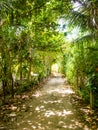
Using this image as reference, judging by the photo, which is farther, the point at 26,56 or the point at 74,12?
the point at 26,56

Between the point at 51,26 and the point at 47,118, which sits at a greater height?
the point at 51,26

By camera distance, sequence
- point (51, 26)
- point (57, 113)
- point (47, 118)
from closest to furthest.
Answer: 1. point (47, 118)
2. point (57, 113)
3. point (51, 26)

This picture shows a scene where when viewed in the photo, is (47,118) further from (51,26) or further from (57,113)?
(51,26)

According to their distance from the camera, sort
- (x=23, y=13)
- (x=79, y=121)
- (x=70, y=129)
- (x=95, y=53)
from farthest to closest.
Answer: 1. (x=23, y=13)
2. (x=95, y=53)
3. (x=79, y=121)
4. (x=70, y=129)

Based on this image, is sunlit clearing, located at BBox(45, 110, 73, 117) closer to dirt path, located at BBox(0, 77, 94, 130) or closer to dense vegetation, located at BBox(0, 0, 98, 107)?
dirt path, located at BBox(0, 77, 94, 130)

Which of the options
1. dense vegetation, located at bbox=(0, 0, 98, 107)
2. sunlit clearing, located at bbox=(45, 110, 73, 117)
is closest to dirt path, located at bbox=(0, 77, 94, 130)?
sunlit clearing, located at bbox=(45, 110, 73, 117)

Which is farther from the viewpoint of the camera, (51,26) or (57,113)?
(51,26)

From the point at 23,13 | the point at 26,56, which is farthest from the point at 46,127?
the point at 26,56

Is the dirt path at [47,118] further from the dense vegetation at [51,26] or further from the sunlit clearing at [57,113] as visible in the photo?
the dense vegetation at [51,26]

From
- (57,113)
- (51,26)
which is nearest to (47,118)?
(57,113)

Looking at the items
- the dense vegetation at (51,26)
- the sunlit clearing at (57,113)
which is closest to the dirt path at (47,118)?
the sunlit clearing at (57,113)

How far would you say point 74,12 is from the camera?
500 inches

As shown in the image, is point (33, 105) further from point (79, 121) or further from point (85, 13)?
point (85, 13)

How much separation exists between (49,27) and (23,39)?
245 cm
